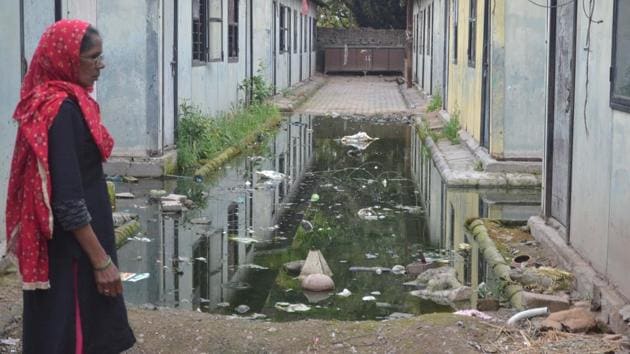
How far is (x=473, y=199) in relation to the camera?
11.9 meters

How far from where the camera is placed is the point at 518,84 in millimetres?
13164

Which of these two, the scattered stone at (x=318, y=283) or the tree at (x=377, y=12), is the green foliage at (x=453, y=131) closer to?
the scattered stone at (x=318, y=283)

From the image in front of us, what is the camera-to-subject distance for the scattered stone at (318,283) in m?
7.76

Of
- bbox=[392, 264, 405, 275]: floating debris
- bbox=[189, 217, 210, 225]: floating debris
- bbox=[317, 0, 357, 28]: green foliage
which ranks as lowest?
bbox=[392, 264, 405, 275]: floating debris

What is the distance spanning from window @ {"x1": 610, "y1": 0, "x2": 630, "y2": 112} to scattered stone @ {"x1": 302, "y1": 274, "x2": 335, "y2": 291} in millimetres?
2553

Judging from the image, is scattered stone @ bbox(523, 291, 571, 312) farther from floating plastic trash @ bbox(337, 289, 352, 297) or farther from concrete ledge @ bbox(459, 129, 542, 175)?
concrete ledge @ bbox(459, 129, 542, 175)

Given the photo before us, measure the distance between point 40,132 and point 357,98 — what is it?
26.6 m

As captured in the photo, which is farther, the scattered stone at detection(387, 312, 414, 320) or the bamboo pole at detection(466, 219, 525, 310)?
the bamboo pole at detection(466, 219, 525, 310)

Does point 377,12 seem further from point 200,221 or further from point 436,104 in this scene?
point 200,221

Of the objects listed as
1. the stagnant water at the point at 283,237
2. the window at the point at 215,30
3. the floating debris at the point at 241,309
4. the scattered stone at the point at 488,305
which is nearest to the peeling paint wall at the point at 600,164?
the scattered stone at the point at 488,305

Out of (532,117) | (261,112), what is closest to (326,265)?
(532,117)

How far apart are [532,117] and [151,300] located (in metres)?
7.26

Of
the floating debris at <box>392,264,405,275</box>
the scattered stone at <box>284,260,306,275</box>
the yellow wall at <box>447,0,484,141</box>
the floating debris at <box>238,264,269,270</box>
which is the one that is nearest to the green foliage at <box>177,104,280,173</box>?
the yellow wall at <box>447,0,484,141</box>

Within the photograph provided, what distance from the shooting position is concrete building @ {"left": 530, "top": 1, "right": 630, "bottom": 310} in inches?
254
